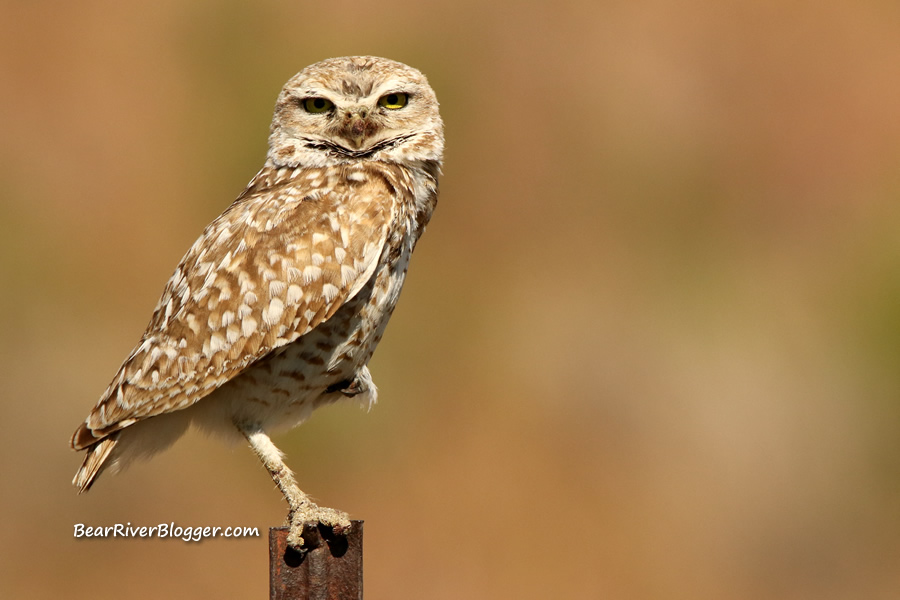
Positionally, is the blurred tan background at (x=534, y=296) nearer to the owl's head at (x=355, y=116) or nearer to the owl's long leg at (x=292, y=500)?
the owl's long leg at (x=292, y=500)

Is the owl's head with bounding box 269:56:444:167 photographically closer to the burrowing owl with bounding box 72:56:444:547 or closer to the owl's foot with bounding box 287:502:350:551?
the burrowing owl with bounding box 72:56:444:547

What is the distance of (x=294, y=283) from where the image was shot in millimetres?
4309

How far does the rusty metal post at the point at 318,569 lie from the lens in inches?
145

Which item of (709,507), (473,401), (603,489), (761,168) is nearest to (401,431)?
(473,401)

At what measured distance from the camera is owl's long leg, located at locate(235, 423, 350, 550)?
153 inches

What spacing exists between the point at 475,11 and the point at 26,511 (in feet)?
32.4

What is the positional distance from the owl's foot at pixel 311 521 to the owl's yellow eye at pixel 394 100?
5.37 feet

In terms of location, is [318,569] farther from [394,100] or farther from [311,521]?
[394,100]

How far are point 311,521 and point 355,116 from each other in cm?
160

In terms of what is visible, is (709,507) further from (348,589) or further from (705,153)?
(348,589)

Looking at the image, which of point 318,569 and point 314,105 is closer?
point 318,569

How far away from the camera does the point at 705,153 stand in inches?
639

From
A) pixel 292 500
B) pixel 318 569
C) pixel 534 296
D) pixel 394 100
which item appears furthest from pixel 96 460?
pixel 534 296

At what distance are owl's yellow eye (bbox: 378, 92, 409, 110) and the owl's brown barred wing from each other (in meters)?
0.37
